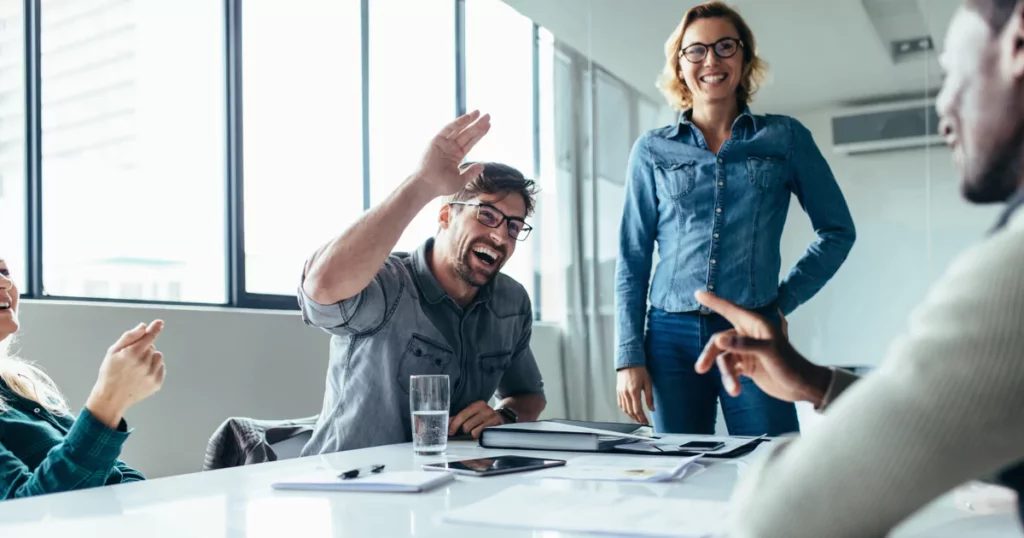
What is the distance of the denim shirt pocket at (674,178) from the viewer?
2.13 m

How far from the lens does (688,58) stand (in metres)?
2.16

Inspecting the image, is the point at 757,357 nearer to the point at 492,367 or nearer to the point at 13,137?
the point at 492,367

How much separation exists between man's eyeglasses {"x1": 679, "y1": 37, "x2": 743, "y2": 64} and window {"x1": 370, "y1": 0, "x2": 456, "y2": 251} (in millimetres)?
1909

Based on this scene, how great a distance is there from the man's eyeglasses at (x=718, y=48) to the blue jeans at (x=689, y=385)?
632mm

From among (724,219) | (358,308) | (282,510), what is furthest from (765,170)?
(282,510)

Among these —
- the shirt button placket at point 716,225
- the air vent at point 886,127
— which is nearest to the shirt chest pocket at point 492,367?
the shirt button placket at point 716,225

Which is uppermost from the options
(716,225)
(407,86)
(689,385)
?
(407,86)

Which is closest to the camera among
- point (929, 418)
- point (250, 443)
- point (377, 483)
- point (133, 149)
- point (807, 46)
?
point (929, 418)

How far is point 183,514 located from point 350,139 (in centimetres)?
319

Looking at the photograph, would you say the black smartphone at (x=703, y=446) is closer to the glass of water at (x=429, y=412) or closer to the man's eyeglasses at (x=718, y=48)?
the glass of water at (x=429, y=412)

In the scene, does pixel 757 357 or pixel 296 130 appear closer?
pixel 757 357

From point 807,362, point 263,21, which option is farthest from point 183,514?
point 263,21

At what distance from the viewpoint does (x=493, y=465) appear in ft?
3.87

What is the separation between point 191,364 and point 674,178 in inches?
64.8
